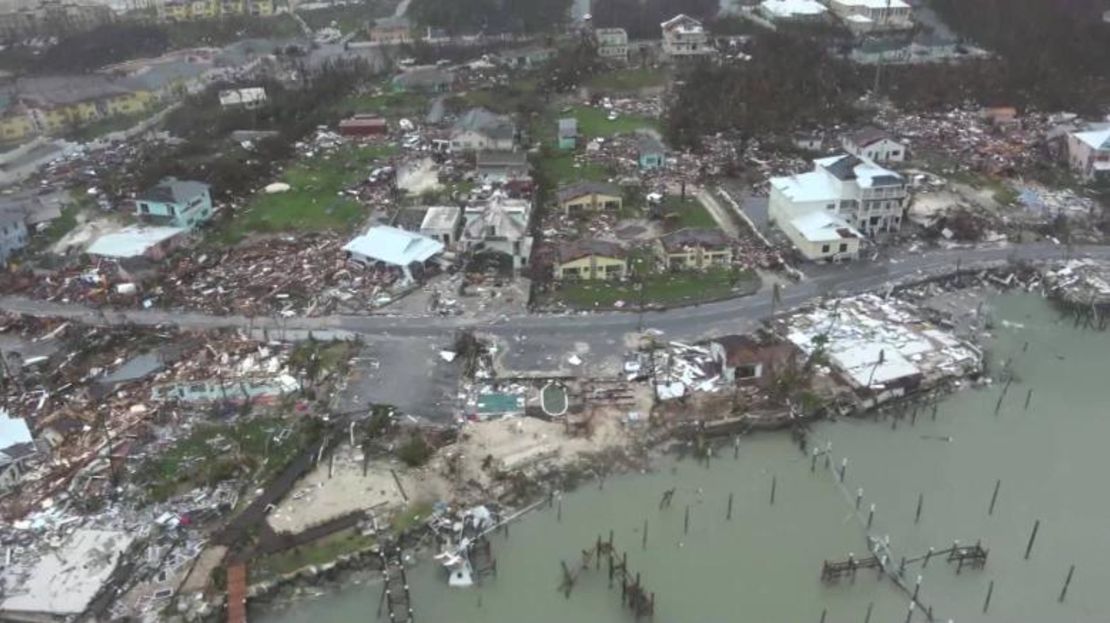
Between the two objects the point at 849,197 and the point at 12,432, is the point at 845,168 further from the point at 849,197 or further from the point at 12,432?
the point at 12,432

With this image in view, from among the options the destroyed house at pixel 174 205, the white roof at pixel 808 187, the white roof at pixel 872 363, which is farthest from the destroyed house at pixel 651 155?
the destroyed house at pixel 174 205

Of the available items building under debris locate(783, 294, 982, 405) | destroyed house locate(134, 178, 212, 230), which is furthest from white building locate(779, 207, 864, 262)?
destroyed house locate(134, 178, 212, 230)

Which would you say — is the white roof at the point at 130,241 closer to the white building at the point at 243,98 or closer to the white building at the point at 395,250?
the white building at the point at 395,250

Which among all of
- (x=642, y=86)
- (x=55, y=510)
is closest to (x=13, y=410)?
(x=55, y=510)

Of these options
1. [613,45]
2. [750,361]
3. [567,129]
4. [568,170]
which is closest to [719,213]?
[568,170]

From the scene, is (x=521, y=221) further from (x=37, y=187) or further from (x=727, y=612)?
(x=37, y=187)

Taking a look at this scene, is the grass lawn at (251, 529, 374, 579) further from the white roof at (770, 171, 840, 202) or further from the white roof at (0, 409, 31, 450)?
the white roof at (770, 171, 840, 202)

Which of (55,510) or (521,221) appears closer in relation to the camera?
(55,510)
